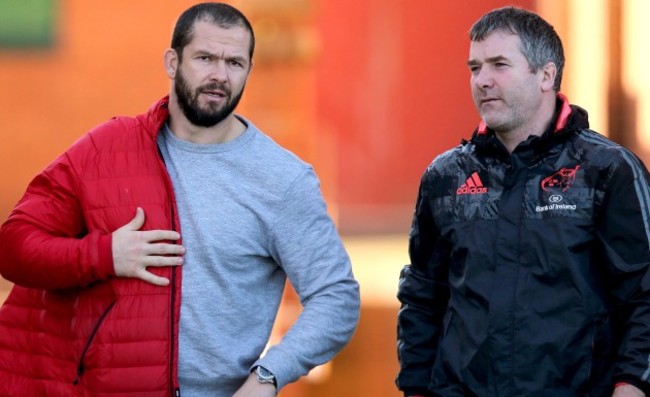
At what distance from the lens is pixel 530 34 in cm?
343

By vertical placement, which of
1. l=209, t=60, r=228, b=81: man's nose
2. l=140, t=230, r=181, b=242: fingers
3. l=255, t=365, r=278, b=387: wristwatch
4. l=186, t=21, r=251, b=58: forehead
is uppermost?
l=186, t=21, r=251, b=58: forehead

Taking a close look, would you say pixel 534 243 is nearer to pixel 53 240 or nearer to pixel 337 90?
pixel 53 240

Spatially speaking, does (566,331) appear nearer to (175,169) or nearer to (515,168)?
(515,168)

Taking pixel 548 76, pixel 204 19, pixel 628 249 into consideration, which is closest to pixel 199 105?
pixel 204 19

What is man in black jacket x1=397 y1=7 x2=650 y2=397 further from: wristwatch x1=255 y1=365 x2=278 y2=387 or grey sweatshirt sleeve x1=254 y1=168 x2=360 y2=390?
wristwatch x1=255 y1=365 x2=278 y2=387

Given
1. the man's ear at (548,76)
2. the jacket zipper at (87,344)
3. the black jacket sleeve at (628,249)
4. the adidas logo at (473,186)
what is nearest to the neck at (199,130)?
the jacket zipper at (87,344)

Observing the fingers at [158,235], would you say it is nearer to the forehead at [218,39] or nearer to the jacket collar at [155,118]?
the jacket collar at [155,118]

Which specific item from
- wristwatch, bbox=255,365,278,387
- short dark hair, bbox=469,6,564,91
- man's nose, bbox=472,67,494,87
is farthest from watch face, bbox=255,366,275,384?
short dark hair, bbox=469,6,564,91

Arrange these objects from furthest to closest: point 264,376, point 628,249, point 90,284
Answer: point 90,284, point 264,376, point 628,249

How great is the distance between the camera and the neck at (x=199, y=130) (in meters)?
3.54

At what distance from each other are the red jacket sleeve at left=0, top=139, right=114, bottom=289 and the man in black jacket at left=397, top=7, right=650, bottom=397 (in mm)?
852

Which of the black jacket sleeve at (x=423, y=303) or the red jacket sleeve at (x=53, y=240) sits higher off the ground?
A: the red jacket sleeve at (x=53, y=240)

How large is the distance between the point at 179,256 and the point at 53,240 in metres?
0.31

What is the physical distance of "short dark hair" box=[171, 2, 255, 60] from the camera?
3537 mm
